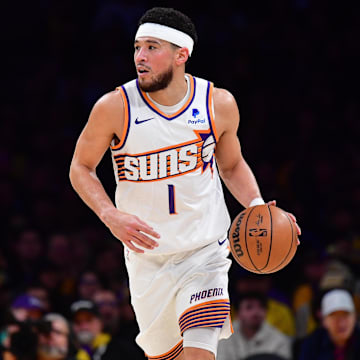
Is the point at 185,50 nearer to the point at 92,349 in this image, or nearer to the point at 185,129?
the point at 185,129

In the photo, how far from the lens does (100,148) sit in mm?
4527

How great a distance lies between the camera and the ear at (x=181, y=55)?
4.61 m

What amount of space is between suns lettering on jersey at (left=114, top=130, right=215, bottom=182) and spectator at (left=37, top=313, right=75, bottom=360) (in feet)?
7.14

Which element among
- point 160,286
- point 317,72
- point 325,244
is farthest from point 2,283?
point 317,72

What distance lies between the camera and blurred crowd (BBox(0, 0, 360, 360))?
7.82 m

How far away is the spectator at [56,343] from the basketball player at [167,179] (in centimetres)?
177

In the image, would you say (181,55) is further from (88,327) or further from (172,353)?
(88,327)

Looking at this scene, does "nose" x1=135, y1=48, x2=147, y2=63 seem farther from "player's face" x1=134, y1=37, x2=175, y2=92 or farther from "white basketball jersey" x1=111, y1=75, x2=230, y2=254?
"white basketball jersey" x1=111, y1=75, x2=230, y2=254

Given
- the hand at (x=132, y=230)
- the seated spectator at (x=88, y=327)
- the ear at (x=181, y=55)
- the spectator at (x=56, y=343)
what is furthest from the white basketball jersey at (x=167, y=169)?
the seated spectator at (x=88, y=327)

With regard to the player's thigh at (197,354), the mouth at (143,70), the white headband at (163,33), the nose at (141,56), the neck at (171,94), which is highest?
the white headband at (163,33)

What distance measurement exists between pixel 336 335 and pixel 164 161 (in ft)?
9.86

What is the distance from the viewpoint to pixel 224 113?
4.70 metres

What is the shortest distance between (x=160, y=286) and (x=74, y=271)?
4.34 m

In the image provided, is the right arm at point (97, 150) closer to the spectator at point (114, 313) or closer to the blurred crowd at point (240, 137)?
the blurred crowd at point (240, 137)
